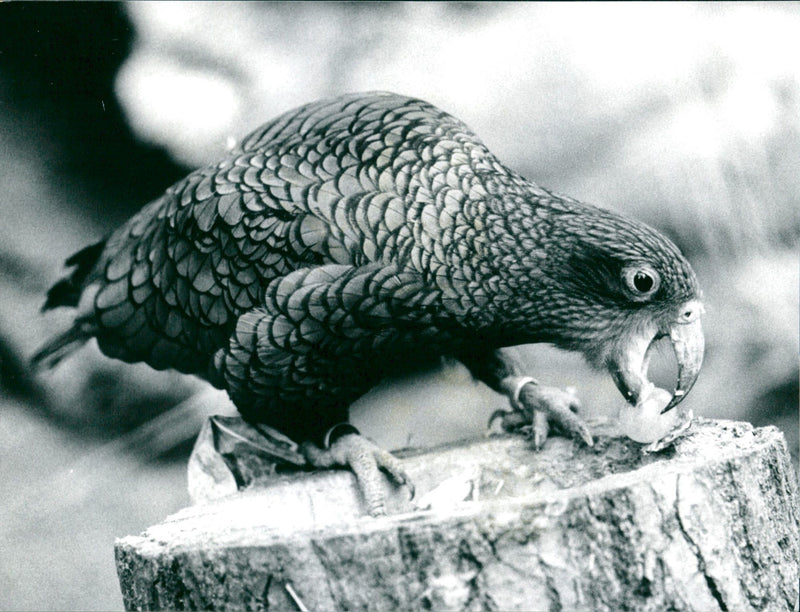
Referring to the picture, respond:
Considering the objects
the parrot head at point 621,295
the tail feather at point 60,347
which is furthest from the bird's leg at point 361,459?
the tail feather at point 60,347

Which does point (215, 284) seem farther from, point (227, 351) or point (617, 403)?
point (617, 403)

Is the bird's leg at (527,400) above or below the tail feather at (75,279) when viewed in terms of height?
below

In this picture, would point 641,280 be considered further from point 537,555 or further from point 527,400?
point 537,555

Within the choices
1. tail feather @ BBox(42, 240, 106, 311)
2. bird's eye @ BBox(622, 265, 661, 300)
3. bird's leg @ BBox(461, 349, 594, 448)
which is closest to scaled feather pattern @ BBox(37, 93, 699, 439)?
bird's eye @ BBox(622, 265, 661, 300)

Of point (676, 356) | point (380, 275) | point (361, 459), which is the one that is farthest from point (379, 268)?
point (676, 356)

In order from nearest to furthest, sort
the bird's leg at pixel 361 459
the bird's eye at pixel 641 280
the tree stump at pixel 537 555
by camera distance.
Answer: the tree stump at pixel 537 555, the bird's eye at pixel 641 280, the bird's leg at pixel 361 459

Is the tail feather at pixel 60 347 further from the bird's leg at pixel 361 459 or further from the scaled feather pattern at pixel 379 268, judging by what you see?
the bird's leg at pixel 361 459
